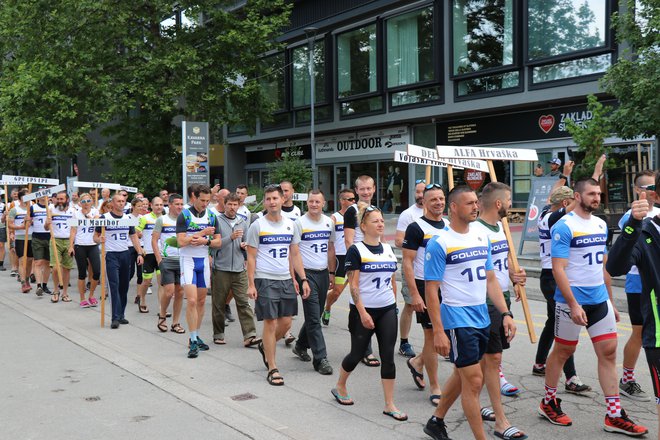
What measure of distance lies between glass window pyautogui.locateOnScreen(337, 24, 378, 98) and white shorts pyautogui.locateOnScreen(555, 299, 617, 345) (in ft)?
77.5

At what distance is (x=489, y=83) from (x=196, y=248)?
58.6ft

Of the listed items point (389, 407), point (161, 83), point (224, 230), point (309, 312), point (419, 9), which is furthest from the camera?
point (419, 9)

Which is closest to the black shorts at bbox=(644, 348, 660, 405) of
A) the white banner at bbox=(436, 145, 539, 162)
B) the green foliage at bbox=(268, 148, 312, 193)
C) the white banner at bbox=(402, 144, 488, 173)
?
the white banner at bbox=(436, 145, 539, 162)

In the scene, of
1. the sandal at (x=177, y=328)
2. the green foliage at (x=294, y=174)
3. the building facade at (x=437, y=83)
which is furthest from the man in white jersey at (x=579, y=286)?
the green foliage at (x=294, y=174)

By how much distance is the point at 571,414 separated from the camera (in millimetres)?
5500

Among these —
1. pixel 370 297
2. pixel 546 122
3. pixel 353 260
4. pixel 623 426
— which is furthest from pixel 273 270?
pixel 546 122

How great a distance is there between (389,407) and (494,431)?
0.86 meters

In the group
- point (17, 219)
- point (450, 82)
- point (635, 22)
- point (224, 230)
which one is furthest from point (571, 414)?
point (450, 82)

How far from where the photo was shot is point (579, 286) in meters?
5.32

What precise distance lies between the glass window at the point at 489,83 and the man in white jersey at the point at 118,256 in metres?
16.3

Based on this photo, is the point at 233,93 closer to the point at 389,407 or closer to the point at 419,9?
the point at 419,9

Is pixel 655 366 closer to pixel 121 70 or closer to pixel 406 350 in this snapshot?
pixel 406 350

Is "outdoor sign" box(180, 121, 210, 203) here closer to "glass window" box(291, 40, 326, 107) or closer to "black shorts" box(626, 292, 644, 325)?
Answer: "glass window" box(291, 40, 326, 107)

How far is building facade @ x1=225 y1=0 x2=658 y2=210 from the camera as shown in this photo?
826 inches
